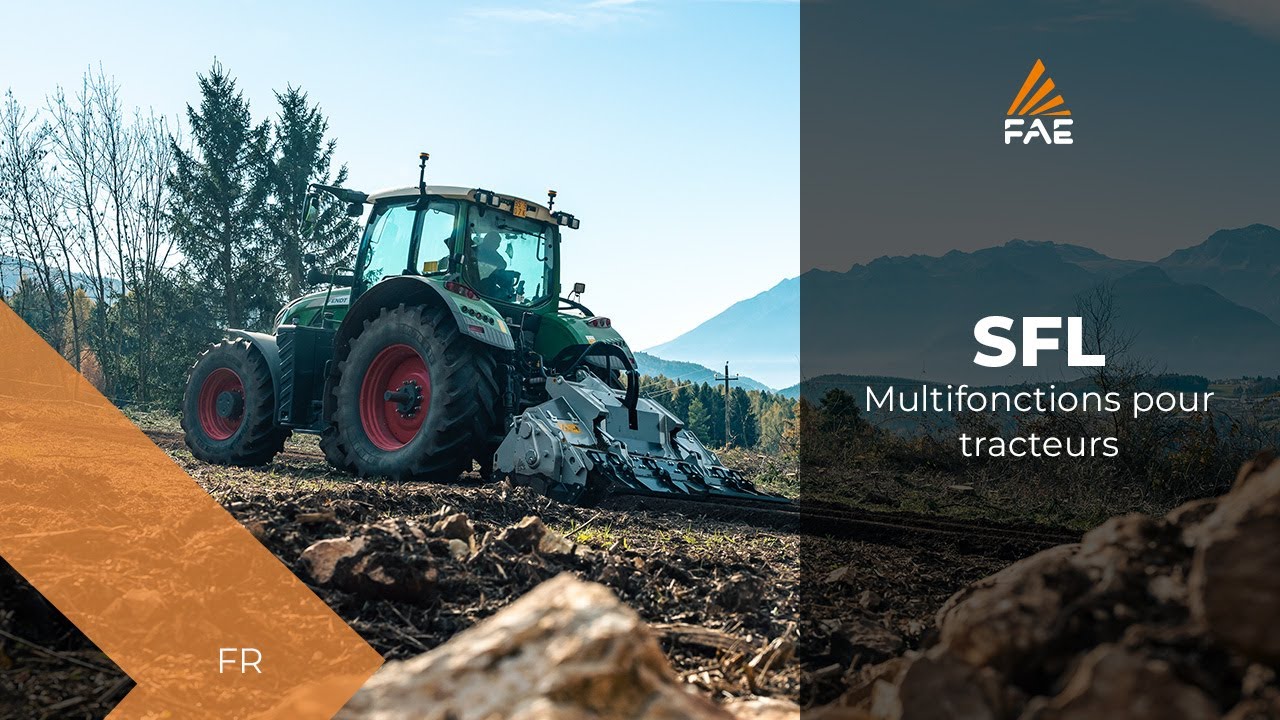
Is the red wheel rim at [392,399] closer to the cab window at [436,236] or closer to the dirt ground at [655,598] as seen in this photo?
the cab window at [436,236]

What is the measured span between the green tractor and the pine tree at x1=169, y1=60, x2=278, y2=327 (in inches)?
868

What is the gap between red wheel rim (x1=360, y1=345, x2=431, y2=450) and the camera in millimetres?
9250

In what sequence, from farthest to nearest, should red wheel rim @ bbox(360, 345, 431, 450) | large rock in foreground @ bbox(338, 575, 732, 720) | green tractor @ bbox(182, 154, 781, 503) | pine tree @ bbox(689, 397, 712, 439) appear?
pine tree @ bbox(689, 397, 712, 439) → red wheel rim @ bbox(360, 345, 431, 450) → green tractor @ bbox(182, 154, 781, 503) → large rock in foreground @ bbox(338, 575, 732, 720)

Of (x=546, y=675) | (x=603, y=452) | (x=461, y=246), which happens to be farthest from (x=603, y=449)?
(x=546, y=675)

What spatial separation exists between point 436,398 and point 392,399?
71 centimetres

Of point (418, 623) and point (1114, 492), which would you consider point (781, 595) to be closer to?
point (418, 623)

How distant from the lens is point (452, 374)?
862 cm

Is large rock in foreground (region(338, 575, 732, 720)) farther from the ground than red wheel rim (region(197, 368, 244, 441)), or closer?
closer

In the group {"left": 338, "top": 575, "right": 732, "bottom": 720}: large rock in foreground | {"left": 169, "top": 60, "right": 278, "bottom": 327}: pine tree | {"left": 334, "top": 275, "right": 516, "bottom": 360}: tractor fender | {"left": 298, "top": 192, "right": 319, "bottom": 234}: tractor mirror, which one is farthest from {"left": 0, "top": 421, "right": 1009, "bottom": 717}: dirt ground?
{"left": 169, "top": 60, "right": 278, "bottom": 327}: pine tree

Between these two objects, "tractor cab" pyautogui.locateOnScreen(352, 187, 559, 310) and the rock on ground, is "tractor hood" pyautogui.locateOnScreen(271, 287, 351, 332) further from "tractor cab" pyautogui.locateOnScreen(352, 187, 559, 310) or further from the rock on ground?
the rock on ground

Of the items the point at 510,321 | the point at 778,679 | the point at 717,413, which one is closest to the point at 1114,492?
the point at 510,321

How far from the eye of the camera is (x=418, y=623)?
380cm

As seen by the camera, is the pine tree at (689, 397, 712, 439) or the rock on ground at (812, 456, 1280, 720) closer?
the rock on ground at (812, 456, 1280, 720)

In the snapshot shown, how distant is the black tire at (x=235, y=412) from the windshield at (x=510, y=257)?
9.25 feet
